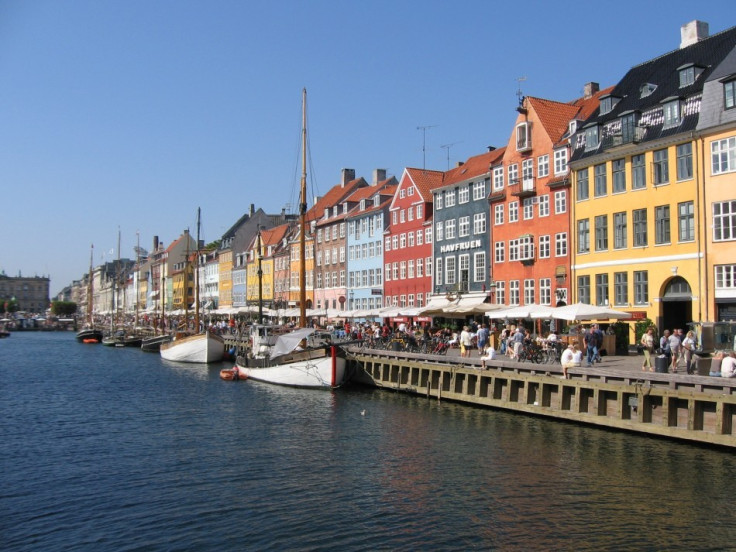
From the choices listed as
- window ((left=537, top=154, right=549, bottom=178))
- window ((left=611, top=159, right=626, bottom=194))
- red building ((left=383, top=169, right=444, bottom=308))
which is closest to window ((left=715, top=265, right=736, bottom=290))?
window ((left=611, top=159, right=626, bottom=194))

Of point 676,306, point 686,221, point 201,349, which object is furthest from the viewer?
point 201,349

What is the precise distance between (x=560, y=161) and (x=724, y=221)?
1338cm

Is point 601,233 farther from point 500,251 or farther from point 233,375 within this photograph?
point 233,375

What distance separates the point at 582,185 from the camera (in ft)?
146

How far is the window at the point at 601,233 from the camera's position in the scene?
140 ft

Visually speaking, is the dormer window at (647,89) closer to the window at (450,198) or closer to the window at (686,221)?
the window at (686,221)

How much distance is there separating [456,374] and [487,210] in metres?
22.8

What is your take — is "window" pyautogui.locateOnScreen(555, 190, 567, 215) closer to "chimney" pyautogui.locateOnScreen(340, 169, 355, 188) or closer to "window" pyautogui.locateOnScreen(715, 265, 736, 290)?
"window" pyautogui.locateOnScreen(715, 265, 736, 290)

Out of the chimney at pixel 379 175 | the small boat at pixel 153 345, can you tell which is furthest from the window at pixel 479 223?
the small boat at pixel 153 345

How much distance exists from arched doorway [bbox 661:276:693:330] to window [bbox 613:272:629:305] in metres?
2.58

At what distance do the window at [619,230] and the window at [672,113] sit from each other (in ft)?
17.7

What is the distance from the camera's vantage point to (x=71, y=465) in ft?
71.7

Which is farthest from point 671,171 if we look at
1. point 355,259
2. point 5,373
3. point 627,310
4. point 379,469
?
point 5,373

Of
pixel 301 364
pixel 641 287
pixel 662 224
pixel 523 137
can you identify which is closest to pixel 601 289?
pixel 641 287
